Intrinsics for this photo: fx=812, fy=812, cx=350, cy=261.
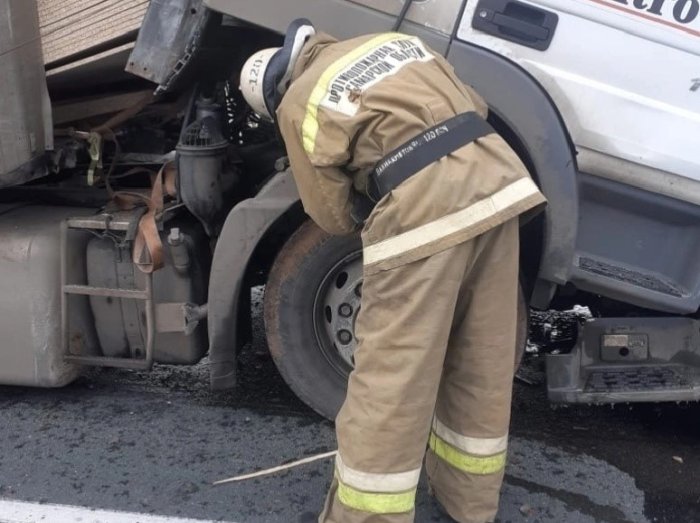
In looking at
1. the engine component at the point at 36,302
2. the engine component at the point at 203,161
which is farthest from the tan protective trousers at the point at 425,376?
the engine component at the point at 36,302

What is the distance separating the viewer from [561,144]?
286cm

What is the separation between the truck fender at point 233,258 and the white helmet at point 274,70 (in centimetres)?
47

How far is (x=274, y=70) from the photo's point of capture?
8.70 ft

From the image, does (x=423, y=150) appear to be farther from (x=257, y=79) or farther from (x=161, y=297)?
(x=161, y=297)

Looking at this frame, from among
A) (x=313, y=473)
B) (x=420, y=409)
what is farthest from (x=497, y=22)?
(x=313, y=473)

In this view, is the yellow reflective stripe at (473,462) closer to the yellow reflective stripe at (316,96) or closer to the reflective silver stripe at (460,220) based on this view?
the reflective silver stripe at (460,220)

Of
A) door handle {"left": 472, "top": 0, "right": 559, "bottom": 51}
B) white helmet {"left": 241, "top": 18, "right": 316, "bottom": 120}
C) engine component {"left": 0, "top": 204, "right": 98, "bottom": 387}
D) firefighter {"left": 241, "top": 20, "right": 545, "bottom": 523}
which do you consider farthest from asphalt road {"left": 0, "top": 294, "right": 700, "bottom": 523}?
door handle {"left": 472, "top": 0, "right": 559, "bottom": 51}

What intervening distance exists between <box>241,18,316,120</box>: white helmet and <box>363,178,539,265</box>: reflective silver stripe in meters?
0.65

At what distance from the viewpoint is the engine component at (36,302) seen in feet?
11.5

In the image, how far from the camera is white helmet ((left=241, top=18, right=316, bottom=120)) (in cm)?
263

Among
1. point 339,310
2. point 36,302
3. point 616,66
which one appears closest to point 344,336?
point 339,310

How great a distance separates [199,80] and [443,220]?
1.56 meters

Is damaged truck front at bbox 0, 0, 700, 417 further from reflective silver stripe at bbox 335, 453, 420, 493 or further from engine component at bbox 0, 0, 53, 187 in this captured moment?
reflective silver stripe at bbox 335, 453, 420, 493

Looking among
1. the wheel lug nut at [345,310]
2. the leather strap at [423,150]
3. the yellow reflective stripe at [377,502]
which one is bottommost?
the yellow reflective stripe at [377,502]
